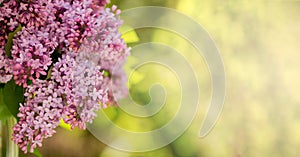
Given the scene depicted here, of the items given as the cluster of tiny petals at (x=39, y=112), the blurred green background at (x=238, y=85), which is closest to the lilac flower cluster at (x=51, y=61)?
the cluster of tiny petals at (x=39, y=112)

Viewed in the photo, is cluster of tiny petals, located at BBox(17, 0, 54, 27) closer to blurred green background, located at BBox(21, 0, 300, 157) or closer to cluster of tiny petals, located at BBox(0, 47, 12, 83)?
cluster of tiny petals, located at BBox(0, 47, 12, 83)

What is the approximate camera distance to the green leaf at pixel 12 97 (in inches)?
28.2

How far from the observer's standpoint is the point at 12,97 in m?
0.72

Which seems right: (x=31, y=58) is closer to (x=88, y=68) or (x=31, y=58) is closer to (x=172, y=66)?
(x=88, y=68)

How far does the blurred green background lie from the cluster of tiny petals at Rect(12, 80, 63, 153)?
70cm

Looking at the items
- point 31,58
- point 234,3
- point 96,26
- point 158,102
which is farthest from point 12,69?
point 234,3

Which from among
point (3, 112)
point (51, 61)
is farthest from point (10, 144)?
point (51, 61)

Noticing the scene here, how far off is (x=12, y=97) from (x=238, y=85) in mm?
860

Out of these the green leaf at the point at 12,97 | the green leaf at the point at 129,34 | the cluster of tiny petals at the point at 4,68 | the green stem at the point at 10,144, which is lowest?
the green stem at the point at 10,144

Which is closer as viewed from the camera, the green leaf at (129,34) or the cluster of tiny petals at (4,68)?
the cluster of tiny petals at (4,68)

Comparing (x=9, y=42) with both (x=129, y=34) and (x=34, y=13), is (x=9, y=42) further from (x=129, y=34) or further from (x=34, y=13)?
(x=129, y=34)

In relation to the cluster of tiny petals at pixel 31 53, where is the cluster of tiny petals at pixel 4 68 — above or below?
below

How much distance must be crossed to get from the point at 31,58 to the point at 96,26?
4.2 inches

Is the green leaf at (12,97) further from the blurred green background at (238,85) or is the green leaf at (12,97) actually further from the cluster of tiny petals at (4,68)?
the blurred green background at (238,85)
